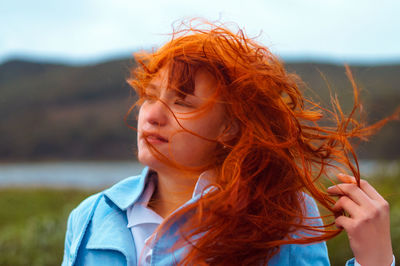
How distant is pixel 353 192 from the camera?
1402mm

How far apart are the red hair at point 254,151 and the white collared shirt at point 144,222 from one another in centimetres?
6

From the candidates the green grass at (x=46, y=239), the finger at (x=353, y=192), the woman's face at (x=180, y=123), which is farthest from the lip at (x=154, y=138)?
the green grass at (x=46, y=239)

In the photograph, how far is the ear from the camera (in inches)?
62.2

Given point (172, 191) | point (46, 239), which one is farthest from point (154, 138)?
point (46, 239)

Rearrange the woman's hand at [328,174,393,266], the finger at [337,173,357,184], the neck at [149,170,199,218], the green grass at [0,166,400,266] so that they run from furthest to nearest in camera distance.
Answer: the green grass at [0,166,400,266]
the neck at [149,170,199,218]
the finger at [337,173,357,184]
the woman's hand at [328,174,393,266]

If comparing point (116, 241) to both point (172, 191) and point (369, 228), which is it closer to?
point (172, 191)

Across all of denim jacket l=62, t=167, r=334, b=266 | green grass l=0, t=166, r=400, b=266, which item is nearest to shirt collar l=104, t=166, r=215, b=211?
denim jacket l=62, t=167, r=334, b=266

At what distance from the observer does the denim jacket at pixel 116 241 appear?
4.73ft

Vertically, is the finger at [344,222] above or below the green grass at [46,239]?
above

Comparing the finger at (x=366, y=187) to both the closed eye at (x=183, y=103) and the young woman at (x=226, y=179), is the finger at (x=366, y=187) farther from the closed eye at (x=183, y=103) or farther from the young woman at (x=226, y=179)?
the closed eye at (x=183, y=103)

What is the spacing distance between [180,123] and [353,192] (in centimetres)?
60

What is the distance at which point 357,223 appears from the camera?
1.35 meters

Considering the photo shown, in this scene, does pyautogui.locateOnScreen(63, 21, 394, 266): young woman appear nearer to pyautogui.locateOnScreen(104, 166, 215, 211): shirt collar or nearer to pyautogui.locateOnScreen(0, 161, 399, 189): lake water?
pyautogui.locateOnScreen(104, 166, 215, 211): shirt collar

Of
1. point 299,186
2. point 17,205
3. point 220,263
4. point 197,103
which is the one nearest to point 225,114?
point 197,103
